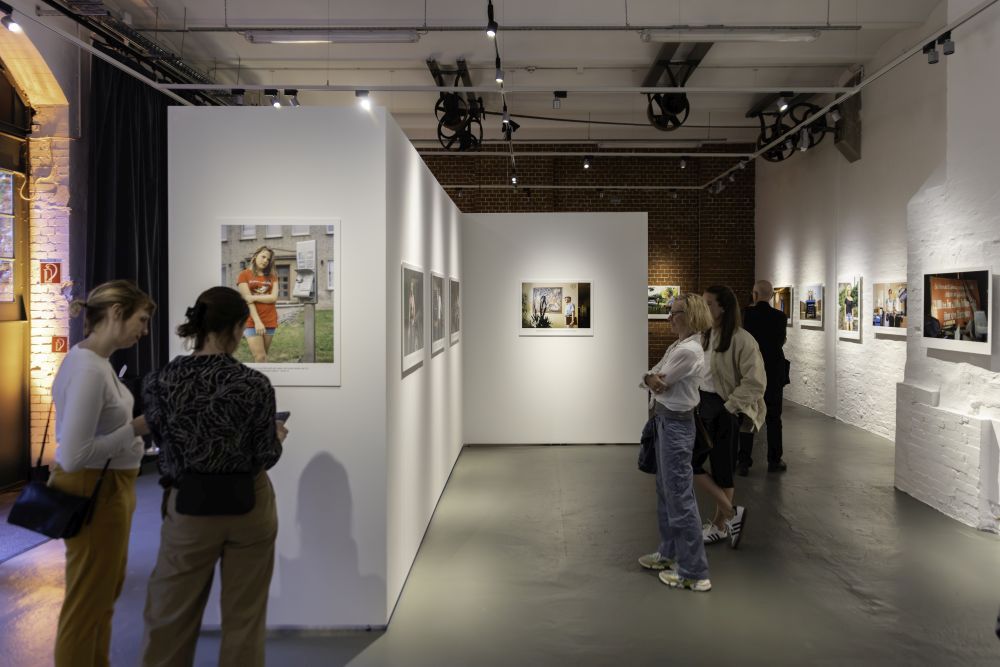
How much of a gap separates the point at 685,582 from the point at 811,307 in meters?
8.95

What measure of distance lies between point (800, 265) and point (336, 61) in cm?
825

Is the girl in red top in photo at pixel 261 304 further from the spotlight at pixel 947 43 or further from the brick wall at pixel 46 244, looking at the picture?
the spotlight at pixel 947 43

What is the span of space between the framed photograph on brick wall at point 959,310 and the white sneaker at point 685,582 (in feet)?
9.73

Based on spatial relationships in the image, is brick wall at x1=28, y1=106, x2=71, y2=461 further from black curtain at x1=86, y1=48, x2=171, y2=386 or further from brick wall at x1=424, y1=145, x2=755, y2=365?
brick wall at x1=424, y1=145, x2=755, y2=365

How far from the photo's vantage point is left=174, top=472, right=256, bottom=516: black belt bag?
2314 mm

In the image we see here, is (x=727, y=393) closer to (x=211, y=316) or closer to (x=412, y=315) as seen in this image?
(x=412, y=315)

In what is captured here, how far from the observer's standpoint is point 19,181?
22.1 feet

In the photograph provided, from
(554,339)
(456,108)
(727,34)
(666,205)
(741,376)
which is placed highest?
(456,108)

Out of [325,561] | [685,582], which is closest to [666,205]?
[685,582]

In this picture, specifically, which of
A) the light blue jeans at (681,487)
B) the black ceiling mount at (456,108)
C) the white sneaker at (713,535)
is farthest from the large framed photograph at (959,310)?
the black ceiling mount at (456,108)

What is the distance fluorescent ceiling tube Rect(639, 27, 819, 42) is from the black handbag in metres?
6.46

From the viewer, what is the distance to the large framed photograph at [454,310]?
7121mm

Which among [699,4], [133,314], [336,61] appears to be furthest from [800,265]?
[133,314]

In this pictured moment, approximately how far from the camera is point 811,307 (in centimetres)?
1212
